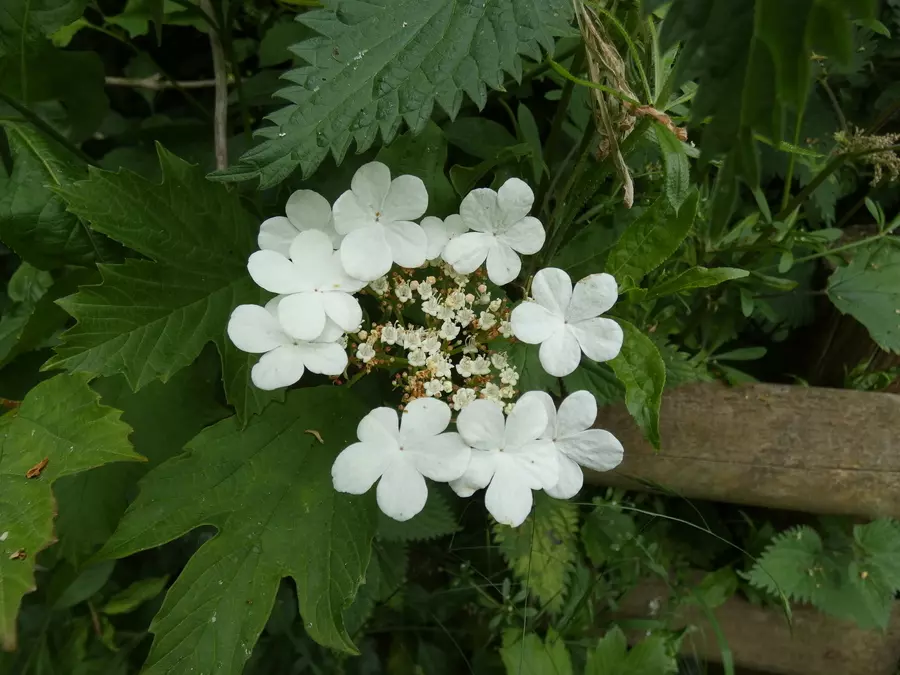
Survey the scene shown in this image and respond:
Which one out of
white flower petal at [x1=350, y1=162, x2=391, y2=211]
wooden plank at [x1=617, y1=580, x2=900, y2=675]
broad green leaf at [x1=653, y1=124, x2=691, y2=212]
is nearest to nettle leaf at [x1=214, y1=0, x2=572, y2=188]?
white flower petal at [x1=350, y1=162, x2=391, y2=211]

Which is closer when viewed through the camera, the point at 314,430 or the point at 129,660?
the point at 314,430

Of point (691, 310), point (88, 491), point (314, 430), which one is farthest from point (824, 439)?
point (88, 491)

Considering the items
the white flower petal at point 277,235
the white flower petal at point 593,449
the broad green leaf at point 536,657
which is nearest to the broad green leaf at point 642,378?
the white flower petal at point 593,449

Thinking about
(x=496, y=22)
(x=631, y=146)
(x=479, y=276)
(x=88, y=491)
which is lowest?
(x=88, y=491)

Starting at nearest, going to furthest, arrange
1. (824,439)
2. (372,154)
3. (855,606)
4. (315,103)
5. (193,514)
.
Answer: (315,103) → (193,514) → (372,154) → (824,439) → (855,606)

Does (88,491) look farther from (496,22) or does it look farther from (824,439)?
(824,439)

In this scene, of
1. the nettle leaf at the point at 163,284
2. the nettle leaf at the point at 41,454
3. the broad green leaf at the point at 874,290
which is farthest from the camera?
the broad green leaf at the point at 874,290

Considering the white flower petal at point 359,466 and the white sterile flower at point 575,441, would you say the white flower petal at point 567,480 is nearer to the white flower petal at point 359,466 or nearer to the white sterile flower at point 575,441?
the white sterile flower at point 575,441
